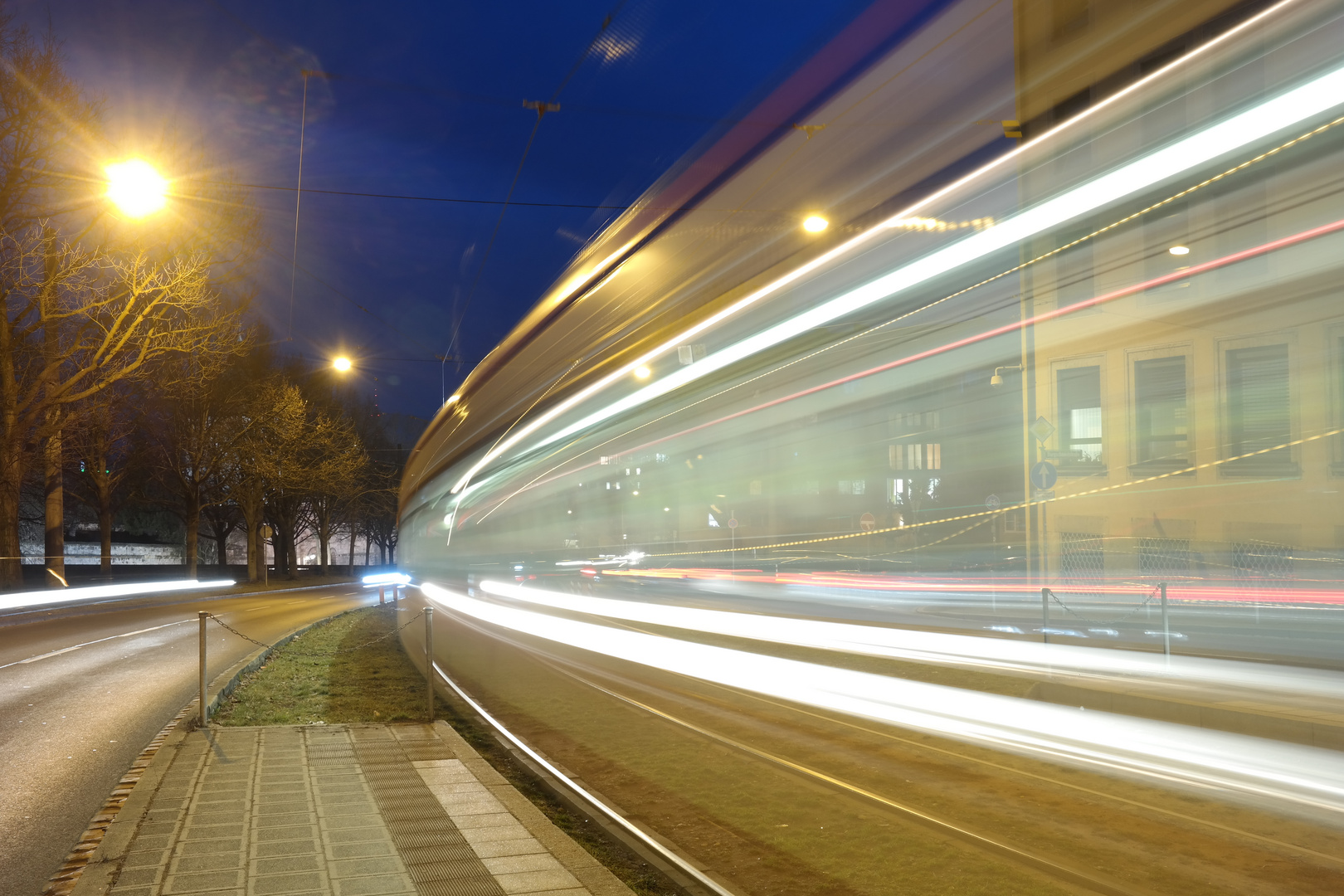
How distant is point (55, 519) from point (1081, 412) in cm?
3098

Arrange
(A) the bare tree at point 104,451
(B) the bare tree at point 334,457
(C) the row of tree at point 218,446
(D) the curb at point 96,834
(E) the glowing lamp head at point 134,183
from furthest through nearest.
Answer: (B) the bare tree at point 334,457 → (C) the row of tree at point 218,446 → (A) the bare tree at point 104,451 → (E) the glowing lamp head at point 134,183 → (D) the curb at point 96,834

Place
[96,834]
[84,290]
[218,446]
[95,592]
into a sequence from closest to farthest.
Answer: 1. [96,834]
2. [84,290]
3. [95,592]
4. [218,446]

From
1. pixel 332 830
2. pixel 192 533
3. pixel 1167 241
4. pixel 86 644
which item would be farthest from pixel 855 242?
pixel 192 533

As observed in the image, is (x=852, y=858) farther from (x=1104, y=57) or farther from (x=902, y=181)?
(x=1104, y=57)

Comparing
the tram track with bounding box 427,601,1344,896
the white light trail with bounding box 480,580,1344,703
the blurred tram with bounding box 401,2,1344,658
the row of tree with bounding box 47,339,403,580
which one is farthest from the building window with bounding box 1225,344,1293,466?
the row of tree with bounding box 47,339,403,580

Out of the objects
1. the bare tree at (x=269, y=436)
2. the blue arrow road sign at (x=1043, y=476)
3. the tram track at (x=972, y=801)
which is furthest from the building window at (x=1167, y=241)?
the bare tree at (x=269, y=436)

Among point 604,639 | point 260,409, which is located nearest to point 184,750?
point 604,639

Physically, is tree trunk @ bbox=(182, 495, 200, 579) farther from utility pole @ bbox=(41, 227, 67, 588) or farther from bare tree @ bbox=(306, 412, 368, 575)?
utility pole @ bbox=(41, 227, 67, 588)

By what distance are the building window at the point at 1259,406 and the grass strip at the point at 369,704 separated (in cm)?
953

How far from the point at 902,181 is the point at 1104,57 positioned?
279 inches

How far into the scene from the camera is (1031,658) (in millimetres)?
8062

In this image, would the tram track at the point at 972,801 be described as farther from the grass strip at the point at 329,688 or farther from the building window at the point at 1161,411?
the building window at the point at 1161,411

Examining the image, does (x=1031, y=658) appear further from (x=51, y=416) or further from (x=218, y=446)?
(x=218, y=446)

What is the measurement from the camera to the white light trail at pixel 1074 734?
225 inches
